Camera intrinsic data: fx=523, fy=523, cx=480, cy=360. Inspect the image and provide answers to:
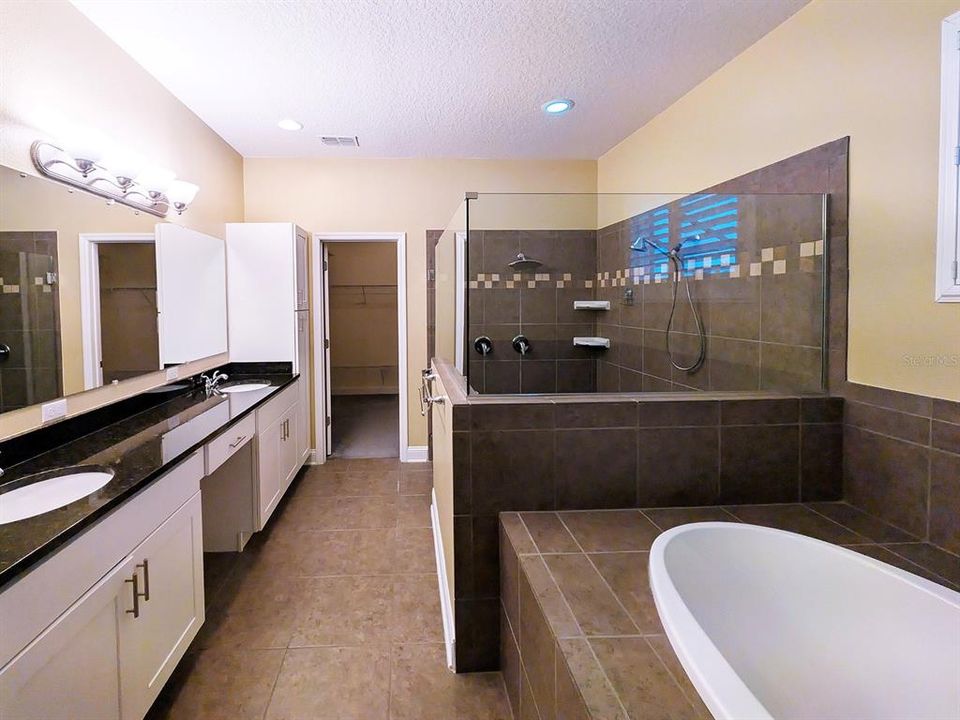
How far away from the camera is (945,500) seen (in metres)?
1.61

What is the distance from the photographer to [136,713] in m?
1.55

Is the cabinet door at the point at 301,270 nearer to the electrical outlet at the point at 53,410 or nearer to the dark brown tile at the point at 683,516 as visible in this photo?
the electrical outlet at the point at 53,410

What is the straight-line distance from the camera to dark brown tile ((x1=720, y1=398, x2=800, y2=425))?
1.97m

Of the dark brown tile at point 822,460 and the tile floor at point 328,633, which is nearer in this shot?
the tile floor at point 328,633

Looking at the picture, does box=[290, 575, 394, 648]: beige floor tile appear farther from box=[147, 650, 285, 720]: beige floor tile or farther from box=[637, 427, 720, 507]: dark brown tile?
box=[637, 427, 720, 507]: dark brown tile

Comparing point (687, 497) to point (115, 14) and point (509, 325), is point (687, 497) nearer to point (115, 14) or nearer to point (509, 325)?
point (509, 325)

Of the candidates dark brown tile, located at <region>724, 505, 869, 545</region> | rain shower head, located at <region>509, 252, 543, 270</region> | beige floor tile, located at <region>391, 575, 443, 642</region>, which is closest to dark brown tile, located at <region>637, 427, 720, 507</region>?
dark brown tile, located at <region>724, 505, 869, 545</region>

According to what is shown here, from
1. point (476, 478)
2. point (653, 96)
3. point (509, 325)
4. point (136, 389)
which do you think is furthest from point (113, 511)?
point (653, 96)

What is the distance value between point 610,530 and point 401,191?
136 inches

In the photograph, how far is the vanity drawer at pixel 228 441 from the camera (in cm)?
222

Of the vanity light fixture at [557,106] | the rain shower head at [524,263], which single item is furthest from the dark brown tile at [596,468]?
the vanity light fixture at [557,106]

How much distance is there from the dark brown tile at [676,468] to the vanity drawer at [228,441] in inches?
68.8

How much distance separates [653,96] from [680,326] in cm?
139

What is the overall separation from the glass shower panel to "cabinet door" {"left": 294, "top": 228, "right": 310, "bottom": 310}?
5.29 feet
